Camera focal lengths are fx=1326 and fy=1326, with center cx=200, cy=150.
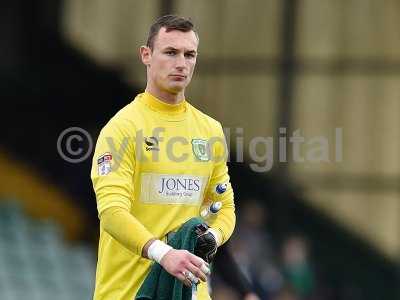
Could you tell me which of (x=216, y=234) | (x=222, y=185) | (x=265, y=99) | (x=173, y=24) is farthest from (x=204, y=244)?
(x=265, y=99)

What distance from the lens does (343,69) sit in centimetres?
1463

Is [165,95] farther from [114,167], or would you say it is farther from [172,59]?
[114,167]

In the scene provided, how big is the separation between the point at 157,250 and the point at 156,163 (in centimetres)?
47

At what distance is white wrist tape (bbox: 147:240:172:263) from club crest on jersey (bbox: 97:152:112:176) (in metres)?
0.37

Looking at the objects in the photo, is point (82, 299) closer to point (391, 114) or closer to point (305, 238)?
point (305, 238)

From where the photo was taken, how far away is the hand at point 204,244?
5320 mm

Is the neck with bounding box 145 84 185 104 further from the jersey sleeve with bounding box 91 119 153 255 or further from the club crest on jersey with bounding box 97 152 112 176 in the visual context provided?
the club crest on jersey with bounding box 97 152 112 176

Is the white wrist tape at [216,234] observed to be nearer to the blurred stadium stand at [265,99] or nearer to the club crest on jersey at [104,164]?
the club crest on jersey at [104,164]

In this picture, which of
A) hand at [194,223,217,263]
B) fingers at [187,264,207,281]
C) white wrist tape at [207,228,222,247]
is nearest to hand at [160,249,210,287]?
fingers at [187,264,207,281]

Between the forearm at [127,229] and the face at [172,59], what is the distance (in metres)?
0.63

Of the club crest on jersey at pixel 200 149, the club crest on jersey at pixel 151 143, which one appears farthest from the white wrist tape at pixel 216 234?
the club crest on jersey at pixel 151 143

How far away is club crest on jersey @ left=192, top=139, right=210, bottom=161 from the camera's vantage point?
5535mm

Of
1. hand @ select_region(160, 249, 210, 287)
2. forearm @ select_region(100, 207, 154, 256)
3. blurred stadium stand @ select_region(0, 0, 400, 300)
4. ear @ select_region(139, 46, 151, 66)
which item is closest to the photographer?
hand @ select_region(160, 249, 210, 287)

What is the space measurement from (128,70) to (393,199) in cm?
324
